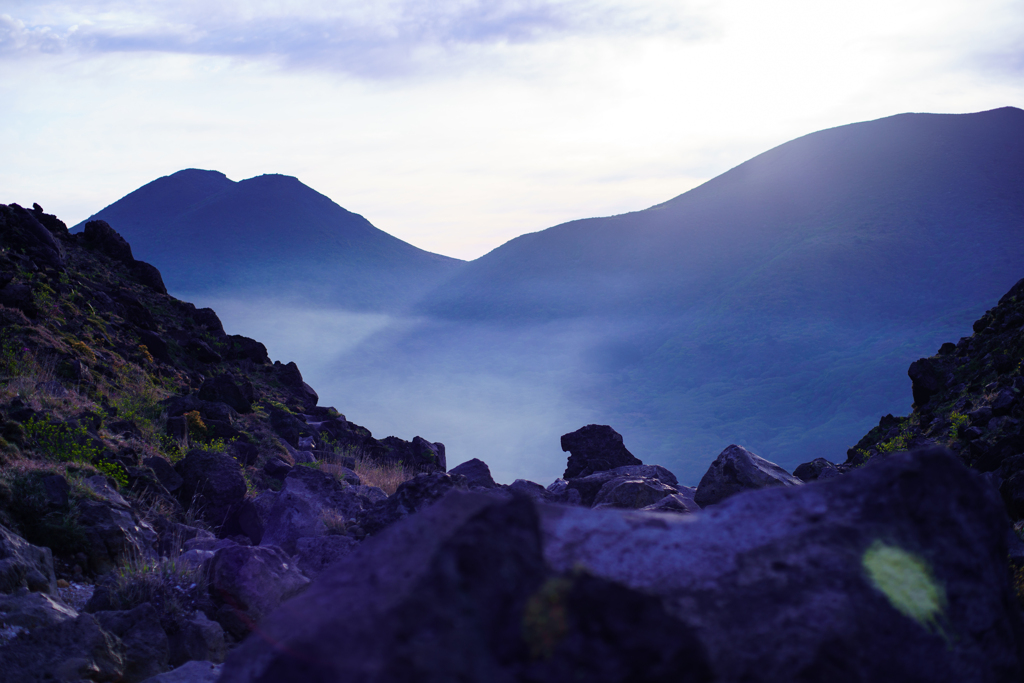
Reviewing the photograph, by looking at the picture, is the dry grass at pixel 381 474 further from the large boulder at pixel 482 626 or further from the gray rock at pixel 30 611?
the large boulder at pixel 482 626

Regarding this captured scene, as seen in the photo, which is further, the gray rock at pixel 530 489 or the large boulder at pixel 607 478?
the large boulder at pixel 607 478

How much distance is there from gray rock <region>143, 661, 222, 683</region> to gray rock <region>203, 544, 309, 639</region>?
0.58m

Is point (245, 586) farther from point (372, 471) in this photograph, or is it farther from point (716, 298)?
point (716, 298)

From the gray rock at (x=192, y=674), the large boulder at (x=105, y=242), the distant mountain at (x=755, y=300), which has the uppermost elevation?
the distant mountain at (x=755, y=300)

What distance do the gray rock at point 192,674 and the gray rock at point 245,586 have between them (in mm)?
583

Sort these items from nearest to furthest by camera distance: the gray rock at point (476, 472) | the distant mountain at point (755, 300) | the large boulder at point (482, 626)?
the large boulder at point (482, 626), the gray rock at point (476, 472), the distant mountain at point (755, 300)

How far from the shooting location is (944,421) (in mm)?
16078

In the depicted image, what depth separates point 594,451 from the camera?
1897cm

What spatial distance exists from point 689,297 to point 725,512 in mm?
86186

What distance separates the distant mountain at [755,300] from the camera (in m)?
68.6

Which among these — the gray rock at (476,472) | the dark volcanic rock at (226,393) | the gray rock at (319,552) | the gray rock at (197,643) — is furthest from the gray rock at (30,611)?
the dark volcanic rock at (226,393)

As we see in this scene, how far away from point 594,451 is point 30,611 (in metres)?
15.7

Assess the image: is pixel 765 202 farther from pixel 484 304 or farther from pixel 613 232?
pixel 484 304

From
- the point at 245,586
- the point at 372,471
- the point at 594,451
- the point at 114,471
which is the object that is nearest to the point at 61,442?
the point at 114,471
